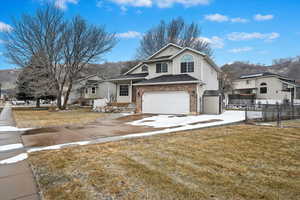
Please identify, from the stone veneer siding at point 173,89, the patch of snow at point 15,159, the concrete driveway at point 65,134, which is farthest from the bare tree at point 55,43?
the patch of snow at point 15,159

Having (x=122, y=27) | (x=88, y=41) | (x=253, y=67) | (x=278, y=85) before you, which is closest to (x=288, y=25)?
(x=278, y=85)

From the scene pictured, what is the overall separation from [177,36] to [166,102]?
20333 millimetres

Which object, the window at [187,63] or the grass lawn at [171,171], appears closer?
the grass lawn at [171,171]

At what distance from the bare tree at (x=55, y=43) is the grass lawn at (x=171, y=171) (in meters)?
19.0

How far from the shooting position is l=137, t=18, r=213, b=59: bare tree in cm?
3209

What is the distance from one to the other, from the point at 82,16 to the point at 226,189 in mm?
23995

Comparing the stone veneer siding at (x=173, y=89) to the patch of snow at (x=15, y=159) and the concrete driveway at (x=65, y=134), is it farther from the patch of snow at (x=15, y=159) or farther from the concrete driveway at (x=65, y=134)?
the patch of snow at (x=15, y=159)

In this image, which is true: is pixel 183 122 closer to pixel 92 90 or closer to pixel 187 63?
pixel 187 63

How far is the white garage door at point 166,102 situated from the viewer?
15.6m

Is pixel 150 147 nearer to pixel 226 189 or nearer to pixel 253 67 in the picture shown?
pixel 226 189

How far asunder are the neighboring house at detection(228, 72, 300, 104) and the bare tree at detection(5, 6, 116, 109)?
24.8 meters

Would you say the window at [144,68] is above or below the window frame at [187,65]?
above

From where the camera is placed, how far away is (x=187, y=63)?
17.4m

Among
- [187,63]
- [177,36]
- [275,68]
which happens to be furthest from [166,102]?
[275,68]
